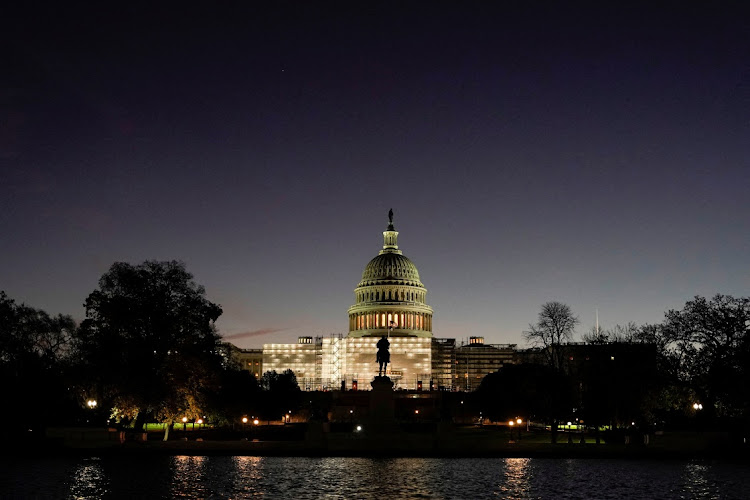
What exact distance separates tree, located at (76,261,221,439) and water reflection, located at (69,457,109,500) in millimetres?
12670

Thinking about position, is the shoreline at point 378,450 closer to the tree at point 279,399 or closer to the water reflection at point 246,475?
the water reflection at point 246,475

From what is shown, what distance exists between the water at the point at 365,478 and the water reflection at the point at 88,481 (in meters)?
0.05

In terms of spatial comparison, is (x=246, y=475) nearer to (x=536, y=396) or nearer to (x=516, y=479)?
(x=516, y=479)

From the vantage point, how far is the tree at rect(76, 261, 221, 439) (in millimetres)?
63312

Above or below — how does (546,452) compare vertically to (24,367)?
below

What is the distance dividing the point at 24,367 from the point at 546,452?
42.8 m

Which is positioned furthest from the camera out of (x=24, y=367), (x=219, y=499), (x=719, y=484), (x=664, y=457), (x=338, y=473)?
(x=24, y=367)

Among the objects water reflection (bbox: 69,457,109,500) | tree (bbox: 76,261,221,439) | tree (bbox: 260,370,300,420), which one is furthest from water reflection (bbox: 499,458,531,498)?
tree (bbox: 260,370,300,420)

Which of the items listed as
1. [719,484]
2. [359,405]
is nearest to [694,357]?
[719,484]

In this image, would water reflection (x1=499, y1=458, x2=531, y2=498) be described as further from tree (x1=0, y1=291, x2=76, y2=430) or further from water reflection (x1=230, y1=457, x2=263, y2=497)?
tree (x1=0, y1=291, x2=76, y2=430)

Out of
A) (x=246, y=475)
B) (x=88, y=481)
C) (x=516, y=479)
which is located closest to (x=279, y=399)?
(x=246, y=475)

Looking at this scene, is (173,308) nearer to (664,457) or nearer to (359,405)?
(664,457)

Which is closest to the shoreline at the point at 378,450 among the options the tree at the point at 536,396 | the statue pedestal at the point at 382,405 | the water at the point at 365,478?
the water at the point at 365,478

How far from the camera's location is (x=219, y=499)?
115ft
